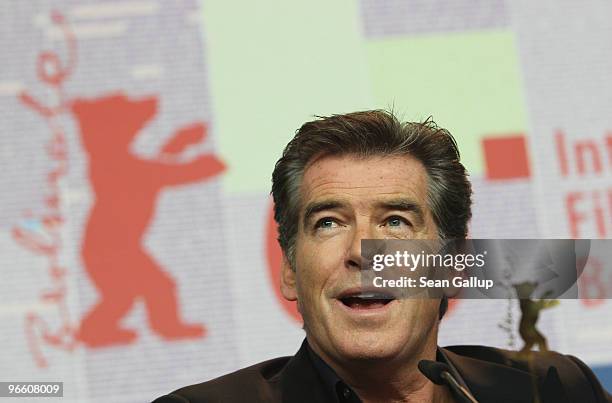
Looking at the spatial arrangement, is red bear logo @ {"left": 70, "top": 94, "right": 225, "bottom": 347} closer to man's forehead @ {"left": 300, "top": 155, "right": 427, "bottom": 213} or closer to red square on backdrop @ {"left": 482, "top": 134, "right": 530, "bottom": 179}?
red square on backdrop @ {"left": 482, "top": 134, "right": 530, "bottom": 179}

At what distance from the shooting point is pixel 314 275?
1.46 metres

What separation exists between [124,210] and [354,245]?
52.9 inches

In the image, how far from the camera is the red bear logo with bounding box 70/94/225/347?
2559 mm

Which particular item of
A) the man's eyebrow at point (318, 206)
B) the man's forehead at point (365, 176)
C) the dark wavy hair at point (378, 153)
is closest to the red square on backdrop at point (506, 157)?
the dark wavy hair at point (378, 153)

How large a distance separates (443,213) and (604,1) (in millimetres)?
1490

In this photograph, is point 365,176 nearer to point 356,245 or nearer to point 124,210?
point 356,245

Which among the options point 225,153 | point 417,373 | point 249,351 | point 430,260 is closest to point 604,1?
point 225,153

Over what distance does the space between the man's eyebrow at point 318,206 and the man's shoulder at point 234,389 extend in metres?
0.26

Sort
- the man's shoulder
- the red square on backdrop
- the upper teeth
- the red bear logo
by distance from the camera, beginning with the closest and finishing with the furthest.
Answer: the upper teeth < the man's shoulder < the red bear logo < the red square on backdrop

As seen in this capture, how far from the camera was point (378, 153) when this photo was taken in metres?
1.52

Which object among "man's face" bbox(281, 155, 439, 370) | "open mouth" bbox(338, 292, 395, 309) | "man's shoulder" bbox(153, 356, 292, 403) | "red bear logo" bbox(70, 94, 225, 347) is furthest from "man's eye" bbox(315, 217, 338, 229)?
"red bear logo" bbox(70, 94, 225, 347)

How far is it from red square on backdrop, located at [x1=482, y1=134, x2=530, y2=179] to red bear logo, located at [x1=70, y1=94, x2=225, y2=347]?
0.73 m

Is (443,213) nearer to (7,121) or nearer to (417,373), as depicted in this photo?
(417,373)

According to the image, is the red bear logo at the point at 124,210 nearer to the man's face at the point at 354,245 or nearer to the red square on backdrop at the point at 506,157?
the red square on backdrop at the point at 506,157
